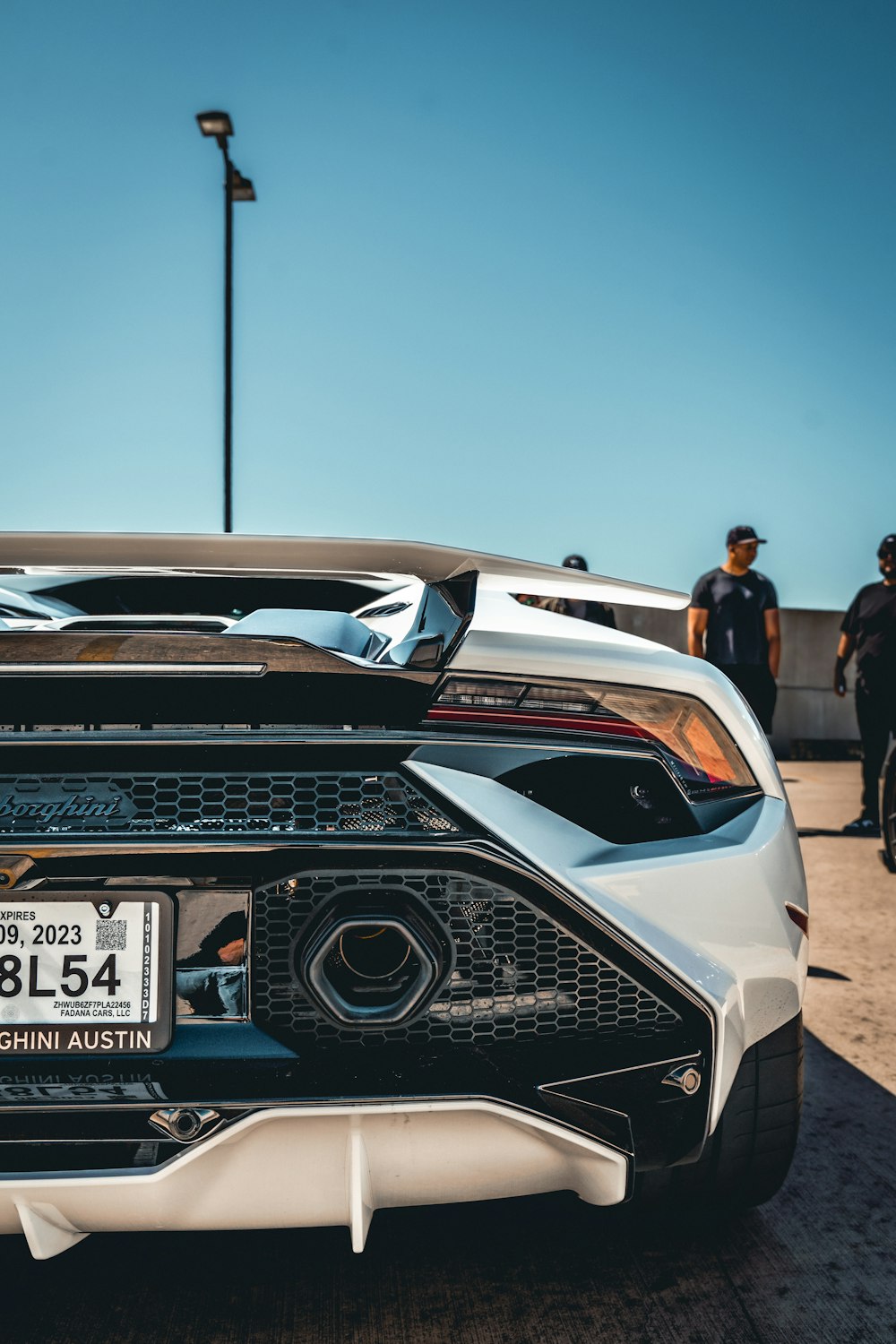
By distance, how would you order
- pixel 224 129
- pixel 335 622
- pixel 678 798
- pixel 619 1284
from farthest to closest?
pixel 224 129, pixel 335 622, pixel 619 1284, pixel 678 798

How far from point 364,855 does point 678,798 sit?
487 mm

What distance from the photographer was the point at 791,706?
1360 centimetres

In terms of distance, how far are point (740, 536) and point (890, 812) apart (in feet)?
5.85

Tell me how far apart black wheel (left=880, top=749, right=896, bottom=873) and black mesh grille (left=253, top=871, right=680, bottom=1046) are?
4.07 meters

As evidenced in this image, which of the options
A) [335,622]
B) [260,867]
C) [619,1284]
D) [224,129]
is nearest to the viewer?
[260,867]

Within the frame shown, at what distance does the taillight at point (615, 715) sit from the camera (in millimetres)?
1419

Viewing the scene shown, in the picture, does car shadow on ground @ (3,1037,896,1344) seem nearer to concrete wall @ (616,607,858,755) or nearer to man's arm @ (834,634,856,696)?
man's arm @ (834,634,856,696)

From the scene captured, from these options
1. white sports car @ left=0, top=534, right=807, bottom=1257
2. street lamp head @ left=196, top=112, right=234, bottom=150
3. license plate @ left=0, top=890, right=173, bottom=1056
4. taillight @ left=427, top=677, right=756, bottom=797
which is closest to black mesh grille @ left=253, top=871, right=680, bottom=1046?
white sports car @ left=0, top=534, right=807, bottom=1257

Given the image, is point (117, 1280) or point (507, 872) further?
point (117, 1280)

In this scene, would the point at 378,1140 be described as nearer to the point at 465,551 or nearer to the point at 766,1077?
the point at 766,1077

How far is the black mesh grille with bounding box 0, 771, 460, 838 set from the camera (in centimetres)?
131

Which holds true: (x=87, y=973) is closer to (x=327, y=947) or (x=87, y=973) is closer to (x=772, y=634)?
(x=327, y=947)

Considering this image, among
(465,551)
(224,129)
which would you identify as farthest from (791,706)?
(465,551)

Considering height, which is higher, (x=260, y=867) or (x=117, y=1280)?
(x=260, y=867)
